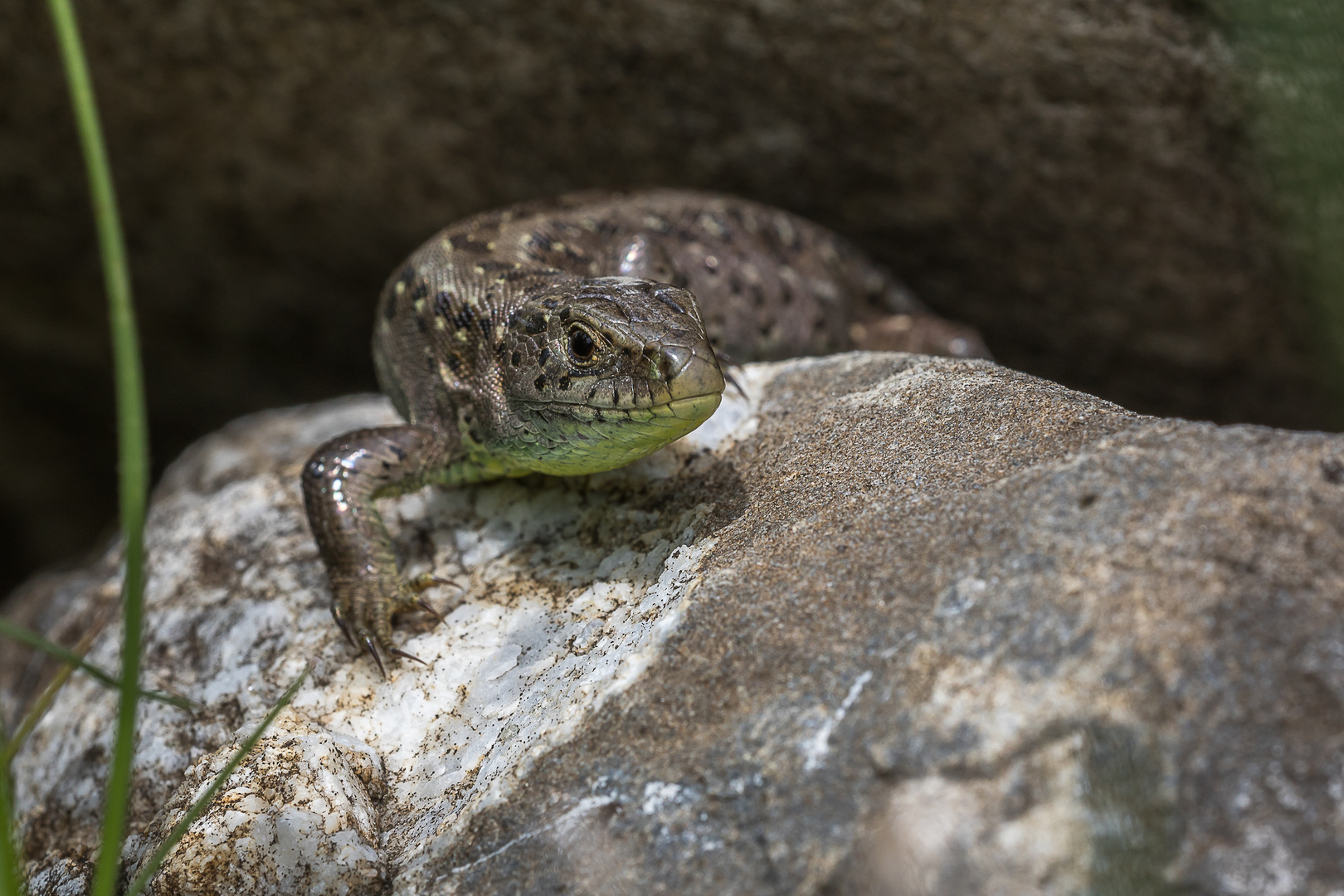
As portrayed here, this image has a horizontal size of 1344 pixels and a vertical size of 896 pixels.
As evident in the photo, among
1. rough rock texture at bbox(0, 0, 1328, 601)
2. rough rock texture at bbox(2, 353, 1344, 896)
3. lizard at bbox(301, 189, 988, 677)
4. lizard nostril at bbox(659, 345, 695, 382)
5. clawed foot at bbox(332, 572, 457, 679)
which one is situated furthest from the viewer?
rough rock texture at bbox(0, 0, 1328, 601)

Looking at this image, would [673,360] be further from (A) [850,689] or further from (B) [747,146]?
(B) [747,146]

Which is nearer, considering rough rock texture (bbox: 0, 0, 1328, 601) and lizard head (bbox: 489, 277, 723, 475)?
lizard head (bbox: 489, 277, 723, 475)

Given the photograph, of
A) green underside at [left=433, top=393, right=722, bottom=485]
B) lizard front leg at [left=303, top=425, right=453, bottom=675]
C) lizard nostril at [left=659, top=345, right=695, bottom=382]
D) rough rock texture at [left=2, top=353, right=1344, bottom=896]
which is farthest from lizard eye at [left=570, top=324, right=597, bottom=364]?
lizard front leg at [left=303, top=425, right=453, bottom=675]

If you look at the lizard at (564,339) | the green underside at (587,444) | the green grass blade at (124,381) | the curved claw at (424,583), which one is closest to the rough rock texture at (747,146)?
the lizard at (564,339)

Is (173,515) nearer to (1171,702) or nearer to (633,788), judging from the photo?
(633,788)

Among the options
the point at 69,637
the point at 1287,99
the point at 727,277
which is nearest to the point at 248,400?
the point at 69,637

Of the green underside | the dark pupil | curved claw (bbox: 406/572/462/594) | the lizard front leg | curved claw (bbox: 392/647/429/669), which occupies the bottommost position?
curved claw (bbox: 392/647/429/669)

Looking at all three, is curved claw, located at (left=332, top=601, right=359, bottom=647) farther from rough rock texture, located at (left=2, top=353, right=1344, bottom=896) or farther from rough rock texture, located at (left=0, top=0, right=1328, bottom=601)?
rough rock texture, located at (left=0, top=0, right=1328, bottom=601)
